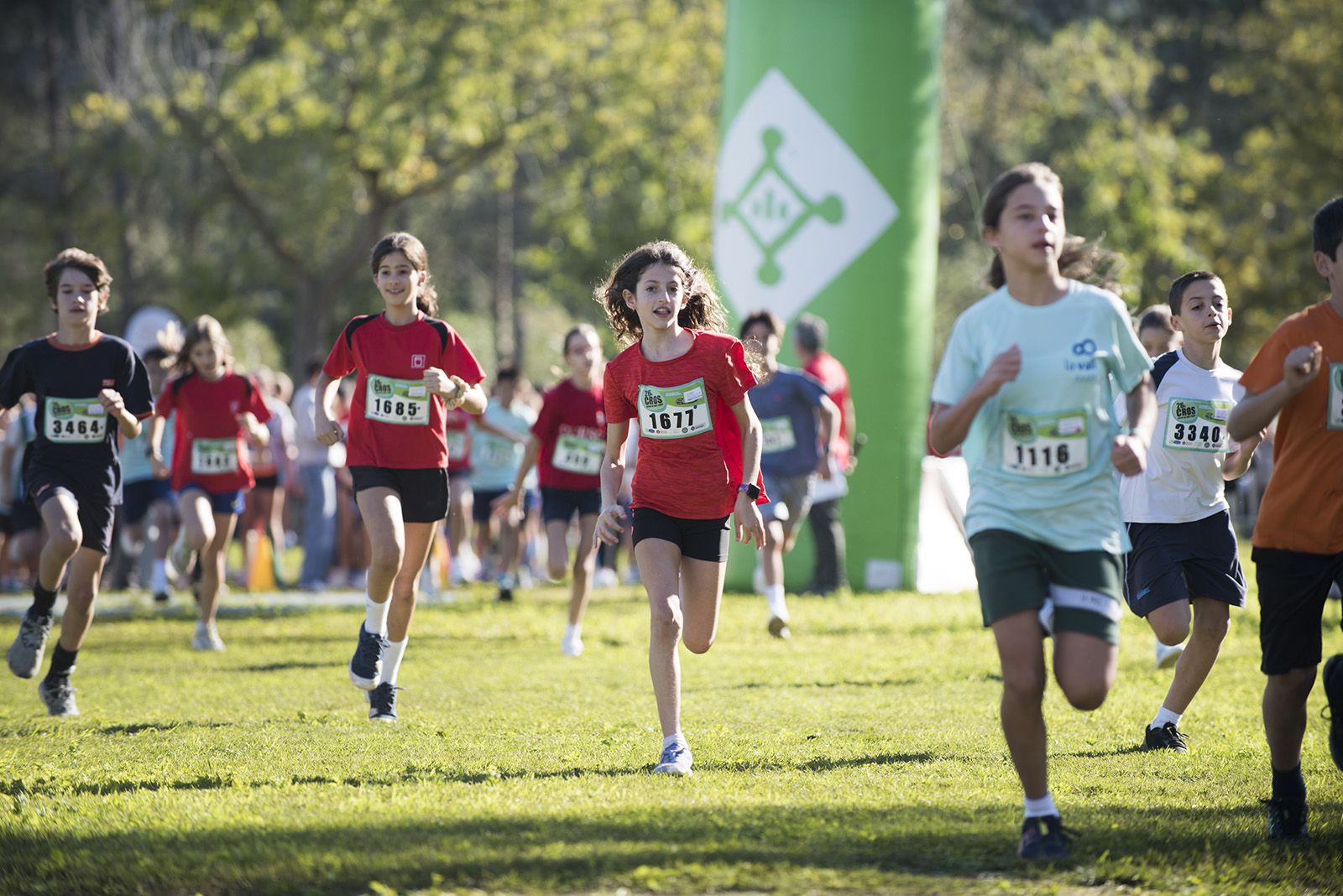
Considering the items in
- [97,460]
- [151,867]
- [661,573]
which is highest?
[97,460]

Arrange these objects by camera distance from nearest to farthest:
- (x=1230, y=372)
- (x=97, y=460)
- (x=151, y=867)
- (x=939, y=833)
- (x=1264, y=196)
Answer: (x=151, y=867) → (x=939, y=833) → (x=1230, y=372) → (x=97, y=460) → (x=1264, y=196)

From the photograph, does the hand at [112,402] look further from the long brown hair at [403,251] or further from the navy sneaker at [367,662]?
the navy sneaker at [367,662]

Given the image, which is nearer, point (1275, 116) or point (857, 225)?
point (857, 225)

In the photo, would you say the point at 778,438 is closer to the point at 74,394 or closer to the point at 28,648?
the point at 74,394

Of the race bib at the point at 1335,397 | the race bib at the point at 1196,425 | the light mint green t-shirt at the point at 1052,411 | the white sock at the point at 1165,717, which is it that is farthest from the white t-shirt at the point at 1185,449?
the light mint green t-shirt at the point at 1052,411

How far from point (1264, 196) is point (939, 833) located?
28878 mm

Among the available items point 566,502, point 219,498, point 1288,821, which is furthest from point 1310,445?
point 219,498

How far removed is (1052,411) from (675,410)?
6.38ft

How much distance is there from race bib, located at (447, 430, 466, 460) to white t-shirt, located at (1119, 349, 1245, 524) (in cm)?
990

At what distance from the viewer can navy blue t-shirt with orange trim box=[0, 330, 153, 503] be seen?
794 centimetres

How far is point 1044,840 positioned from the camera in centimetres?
478

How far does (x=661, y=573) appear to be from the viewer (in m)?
6.26

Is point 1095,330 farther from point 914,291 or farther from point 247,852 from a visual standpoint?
point 914,291

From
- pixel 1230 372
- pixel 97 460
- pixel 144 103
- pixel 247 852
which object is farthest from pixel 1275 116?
pixel 247 852
